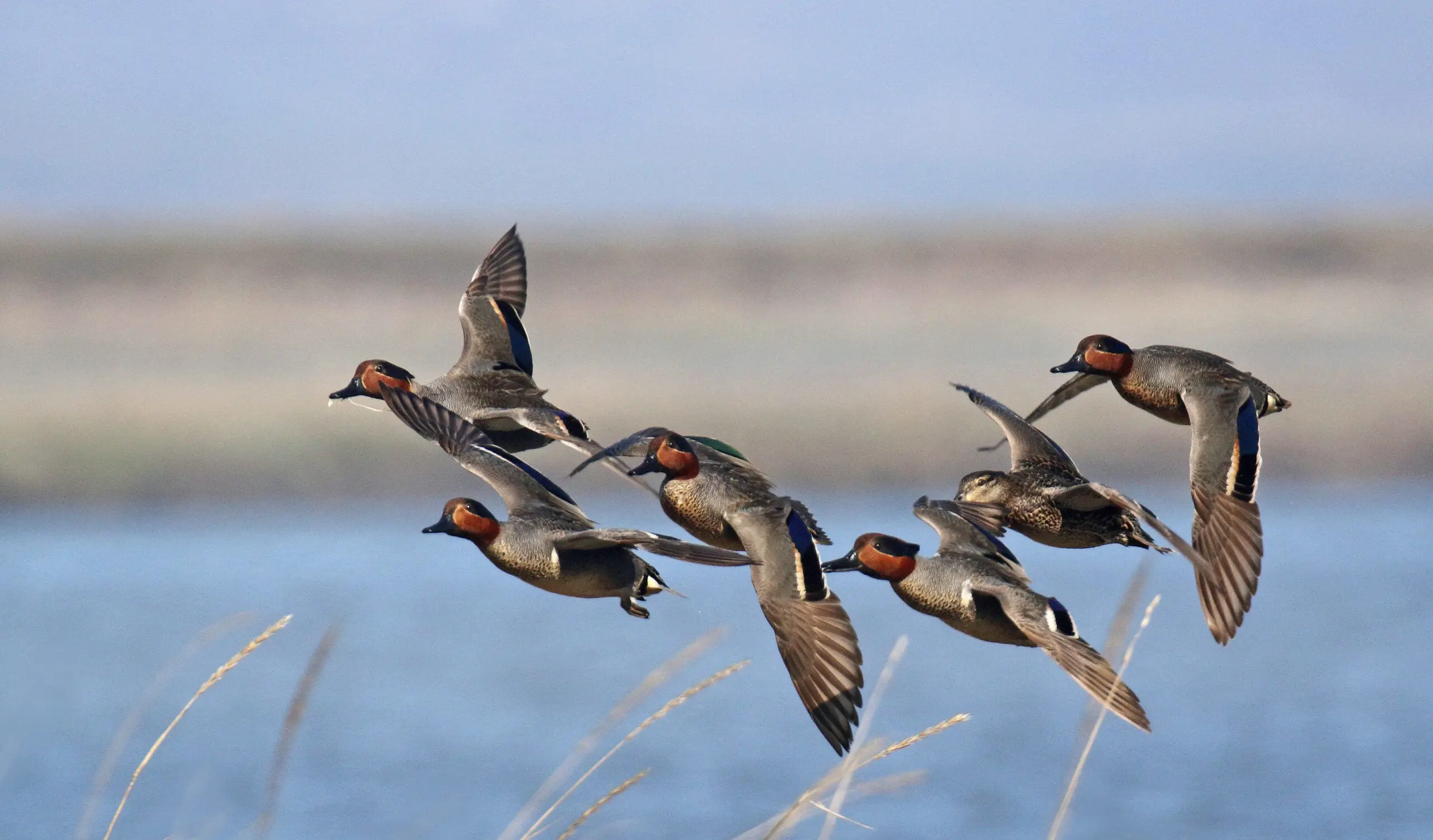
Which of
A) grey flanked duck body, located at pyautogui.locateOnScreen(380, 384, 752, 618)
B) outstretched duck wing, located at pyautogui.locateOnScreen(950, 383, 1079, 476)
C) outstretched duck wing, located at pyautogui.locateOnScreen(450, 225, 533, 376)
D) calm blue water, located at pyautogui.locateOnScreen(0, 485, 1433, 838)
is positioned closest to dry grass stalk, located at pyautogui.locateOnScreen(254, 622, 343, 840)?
grey flanked duck body, located at pyautogui.locateOnScreen(380, 384, 752, 618)

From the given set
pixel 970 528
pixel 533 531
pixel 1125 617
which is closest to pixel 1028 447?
pixel 970 528

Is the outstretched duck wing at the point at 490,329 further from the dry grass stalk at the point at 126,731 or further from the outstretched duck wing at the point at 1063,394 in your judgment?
the outstretched duck wing at the point at 1063,394

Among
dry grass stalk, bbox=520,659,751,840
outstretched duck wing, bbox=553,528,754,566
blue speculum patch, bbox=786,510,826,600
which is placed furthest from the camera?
dry grass stalk, bbox=520,659,751,840

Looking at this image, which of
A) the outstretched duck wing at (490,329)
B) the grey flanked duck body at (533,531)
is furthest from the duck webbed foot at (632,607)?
the outstretched duck wing at (490,329)

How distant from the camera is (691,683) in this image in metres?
16.7

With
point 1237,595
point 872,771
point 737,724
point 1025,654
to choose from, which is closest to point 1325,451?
point 1025,654

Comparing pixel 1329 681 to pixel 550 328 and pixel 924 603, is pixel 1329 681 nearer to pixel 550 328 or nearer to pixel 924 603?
pixel 924 603

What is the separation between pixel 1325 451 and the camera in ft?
80.9

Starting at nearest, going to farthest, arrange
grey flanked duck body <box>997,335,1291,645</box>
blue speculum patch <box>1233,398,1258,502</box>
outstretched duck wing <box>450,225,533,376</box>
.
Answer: grey flanked duck body <box>997,335,1291,645</box> < blue speculum patch <box>1233,398,1258,502</box> < outstretched duck wing <box>450,225,533,376</box>

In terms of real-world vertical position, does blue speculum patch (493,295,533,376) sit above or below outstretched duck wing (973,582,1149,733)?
above

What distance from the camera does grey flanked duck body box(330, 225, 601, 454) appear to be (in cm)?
339

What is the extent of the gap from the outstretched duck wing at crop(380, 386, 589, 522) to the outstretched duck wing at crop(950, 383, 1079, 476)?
77 cm

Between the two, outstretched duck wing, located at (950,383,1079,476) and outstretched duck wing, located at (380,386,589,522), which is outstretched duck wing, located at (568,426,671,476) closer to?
outstretched duck wing, located at (380,386,589,522)

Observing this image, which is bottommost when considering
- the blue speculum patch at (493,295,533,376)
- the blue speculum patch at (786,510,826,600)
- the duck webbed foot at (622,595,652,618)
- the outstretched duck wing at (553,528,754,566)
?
the duck webbed foot at (622,595,652,618)
